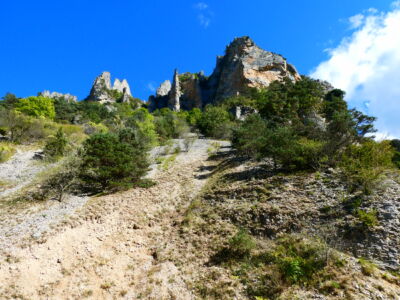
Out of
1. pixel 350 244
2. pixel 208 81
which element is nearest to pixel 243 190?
pixel 350 244

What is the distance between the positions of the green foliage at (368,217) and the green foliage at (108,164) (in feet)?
54.5

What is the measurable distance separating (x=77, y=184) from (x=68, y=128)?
1172 inches

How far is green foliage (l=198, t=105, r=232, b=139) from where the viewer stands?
47.4m

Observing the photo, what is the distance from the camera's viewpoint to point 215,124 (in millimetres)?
50062

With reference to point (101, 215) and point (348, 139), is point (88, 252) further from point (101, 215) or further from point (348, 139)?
point (348, 139)

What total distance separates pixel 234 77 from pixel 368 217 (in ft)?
248

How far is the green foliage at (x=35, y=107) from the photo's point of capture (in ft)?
165

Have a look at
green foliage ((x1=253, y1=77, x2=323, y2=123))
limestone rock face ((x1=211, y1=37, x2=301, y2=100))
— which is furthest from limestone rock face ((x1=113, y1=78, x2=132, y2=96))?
green foliage ((x1=253, y1=77, x2=323, y2=123))

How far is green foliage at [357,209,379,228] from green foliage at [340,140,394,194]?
2062mm

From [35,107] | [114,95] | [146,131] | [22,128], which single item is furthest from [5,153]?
[114,95]

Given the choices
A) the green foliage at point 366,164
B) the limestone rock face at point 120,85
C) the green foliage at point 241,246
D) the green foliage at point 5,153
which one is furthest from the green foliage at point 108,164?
the limestone rock face at point 120,85

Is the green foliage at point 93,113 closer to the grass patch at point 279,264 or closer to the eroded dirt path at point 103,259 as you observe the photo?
the eroded dirt path at point 103,259

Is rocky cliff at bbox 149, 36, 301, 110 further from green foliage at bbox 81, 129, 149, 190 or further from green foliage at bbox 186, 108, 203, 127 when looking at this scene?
green foliage at bbox 81, 129, 149, 190

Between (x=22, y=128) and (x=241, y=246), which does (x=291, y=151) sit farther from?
(x=22, y=128)
